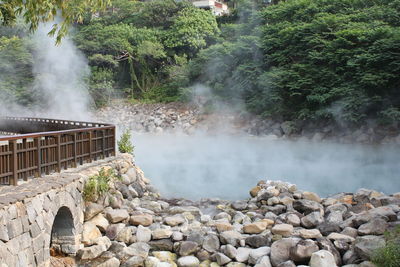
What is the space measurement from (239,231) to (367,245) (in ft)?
8.15

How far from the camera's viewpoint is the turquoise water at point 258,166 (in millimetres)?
12039

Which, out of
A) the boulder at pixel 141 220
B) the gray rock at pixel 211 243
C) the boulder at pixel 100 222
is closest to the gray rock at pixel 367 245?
the gray rock at pixel 211 243

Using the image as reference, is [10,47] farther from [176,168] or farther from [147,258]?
[147,258]

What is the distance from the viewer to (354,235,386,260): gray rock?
6278 millimetres

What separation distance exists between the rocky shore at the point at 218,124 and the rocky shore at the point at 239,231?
34.3ft

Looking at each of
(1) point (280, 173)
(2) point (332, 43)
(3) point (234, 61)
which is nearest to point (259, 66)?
(3) point (234, 61)

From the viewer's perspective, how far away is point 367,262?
6117 mm

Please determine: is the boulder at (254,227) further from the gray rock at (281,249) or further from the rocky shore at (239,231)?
the gray rock at (281,249)

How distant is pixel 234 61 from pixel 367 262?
63.9 ft

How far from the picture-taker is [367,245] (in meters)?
6.42

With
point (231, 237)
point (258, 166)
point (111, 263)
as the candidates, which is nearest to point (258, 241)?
point (231, 237)

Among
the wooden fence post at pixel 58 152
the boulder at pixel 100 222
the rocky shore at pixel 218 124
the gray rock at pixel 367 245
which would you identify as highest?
the wooden fence post at pixel 58 152

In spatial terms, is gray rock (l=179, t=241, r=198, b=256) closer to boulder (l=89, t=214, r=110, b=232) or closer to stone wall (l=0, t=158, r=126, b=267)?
boulder (l=89, t=214, r=110, b=232)

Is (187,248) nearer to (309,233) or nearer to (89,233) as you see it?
(89,233)
